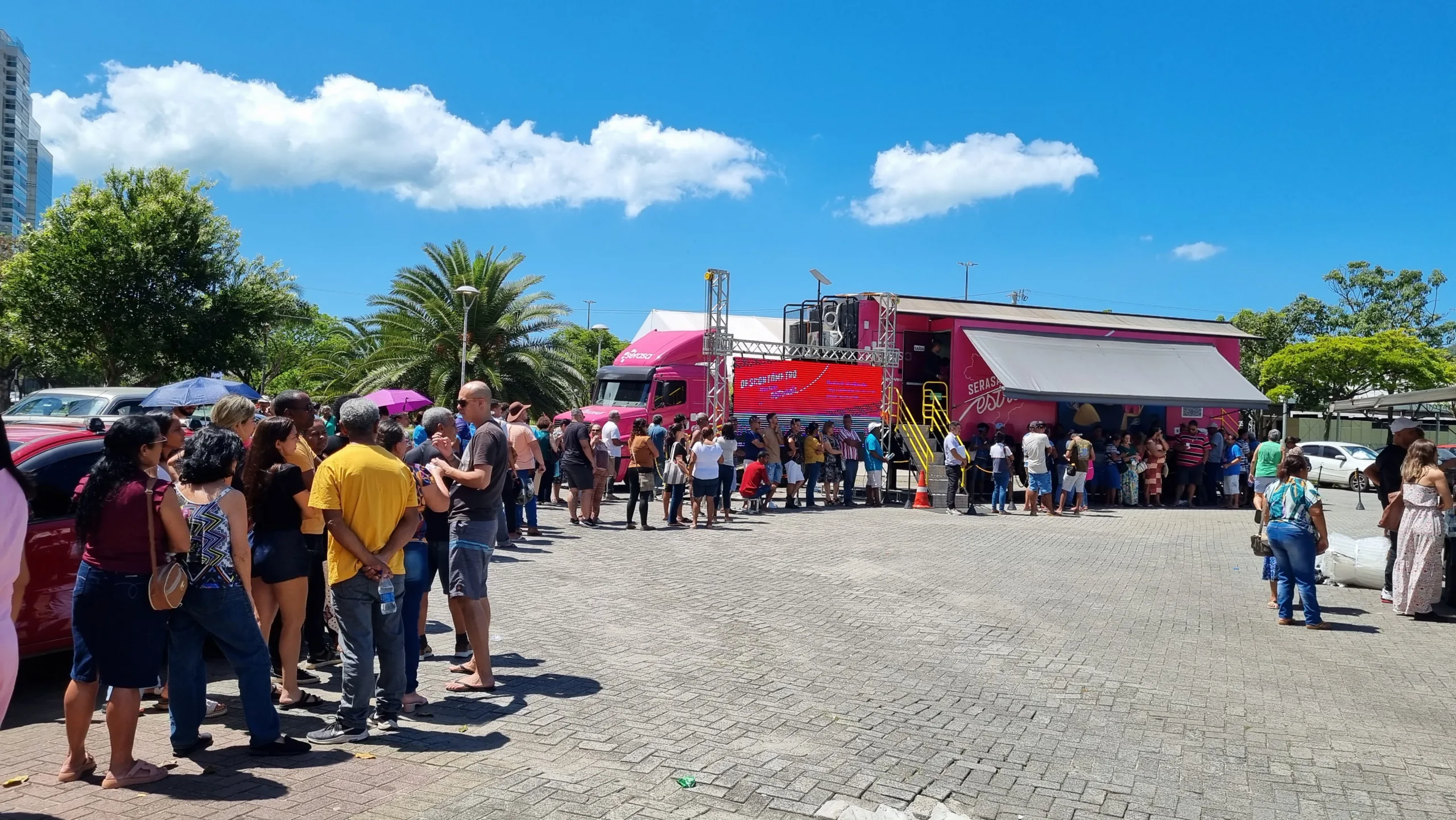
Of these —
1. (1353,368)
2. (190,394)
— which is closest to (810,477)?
(190,394)

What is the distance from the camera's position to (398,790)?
14.6 ft

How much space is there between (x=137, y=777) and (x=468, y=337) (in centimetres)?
2506

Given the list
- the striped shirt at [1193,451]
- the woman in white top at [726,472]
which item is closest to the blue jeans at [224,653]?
the woman in white top at [726,472]

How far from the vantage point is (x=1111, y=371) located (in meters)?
23.3

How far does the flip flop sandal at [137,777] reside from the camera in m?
4.35

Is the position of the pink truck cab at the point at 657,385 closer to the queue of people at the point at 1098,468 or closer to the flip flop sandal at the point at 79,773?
the queue of people at the point at 1098,468

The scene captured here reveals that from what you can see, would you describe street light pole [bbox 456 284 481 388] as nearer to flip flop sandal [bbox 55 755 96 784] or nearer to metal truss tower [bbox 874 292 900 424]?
metal truss tower [bbox 874 292 900 424]

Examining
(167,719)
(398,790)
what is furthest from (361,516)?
(167,719)

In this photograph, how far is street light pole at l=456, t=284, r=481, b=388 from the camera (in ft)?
81.7

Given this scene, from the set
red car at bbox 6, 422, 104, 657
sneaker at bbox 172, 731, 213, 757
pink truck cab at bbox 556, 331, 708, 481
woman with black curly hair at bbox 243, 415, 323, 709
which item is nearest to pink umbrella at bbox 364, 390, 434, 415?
pink truck cab at bbox 556, 331, 708, 481

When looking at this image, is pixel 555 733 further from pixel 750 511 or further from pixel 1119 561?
pixel 750 511

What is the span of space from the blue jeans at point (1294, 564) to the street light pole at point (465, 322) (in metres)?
19.3

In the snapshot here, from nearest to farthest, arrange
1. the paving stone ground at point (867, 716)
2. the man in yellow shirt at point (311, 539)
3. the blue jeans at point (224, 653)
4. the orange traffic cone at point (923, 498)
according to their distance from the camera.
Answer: the paving stone ground at point (867, 716), the blue jeans at point (224, 653), the man in yellow shirt at point (311, 539), the orange traffic cone at point (923, 498)

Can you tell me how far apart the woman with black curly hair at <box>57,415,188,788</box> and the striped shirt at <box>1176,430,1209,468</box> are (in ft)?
69.7
